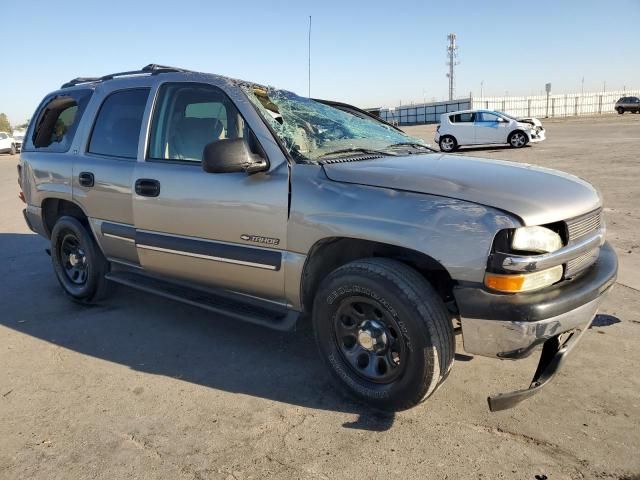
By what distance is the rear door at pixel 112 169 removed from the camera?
158 inches

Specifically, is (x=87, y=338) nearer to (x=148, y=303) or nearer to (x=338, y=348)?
(x=148, y=303)

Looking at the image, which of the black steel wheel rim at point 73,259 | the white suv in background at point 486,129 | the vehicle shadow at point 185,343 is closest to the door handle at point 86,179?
the black steel wheel rim at point 73,259

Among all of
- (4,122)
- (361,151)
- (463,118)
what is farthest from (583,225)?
(4,122)

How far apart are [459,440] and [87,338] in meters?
2.89

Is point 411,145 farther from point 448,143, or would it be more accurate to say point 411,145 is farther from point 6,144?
point 6,144

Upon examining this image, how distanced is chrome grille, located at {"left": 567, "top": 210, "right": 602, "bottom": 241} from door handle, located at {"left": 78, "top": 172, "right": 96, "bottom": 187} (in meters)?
3.51

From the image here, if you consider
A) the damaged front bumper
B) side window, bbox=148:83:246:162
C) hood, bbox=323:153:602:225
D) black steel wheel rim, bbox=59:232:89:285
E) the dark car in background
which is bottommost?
black steel wheel rim, bbox=59:232:89:285

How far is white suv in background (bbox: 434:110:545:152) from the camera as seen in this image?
2031 cm

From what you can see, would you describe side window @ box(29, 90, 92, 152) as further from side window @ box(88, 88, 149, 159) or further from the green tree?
the green tree

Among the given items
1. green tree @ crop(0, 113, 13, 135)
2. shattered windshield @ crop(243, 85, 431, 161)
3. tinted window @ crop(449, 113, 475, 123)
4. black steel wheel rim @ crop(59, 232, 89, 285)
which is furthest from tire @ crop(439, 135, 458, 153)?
green tree @ crop(0, 113, 13, 135)

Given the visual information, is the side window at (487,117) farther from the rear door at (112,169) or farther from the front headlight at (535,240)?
the front headlight at (535,240)

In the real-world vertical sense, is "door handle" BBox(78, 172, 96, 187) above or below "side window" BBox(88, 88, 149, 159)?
below

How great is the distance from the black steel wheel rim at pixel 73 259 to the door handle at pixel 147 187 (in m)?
1.25

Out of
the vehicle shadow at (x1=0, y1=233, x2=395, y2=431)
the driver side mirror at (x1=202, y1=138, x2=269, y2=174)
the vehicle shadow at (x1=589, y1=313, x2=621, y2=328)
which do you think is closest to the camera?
the driver side mirror at (x1=202, y1=138, x2=269, y2=174)
